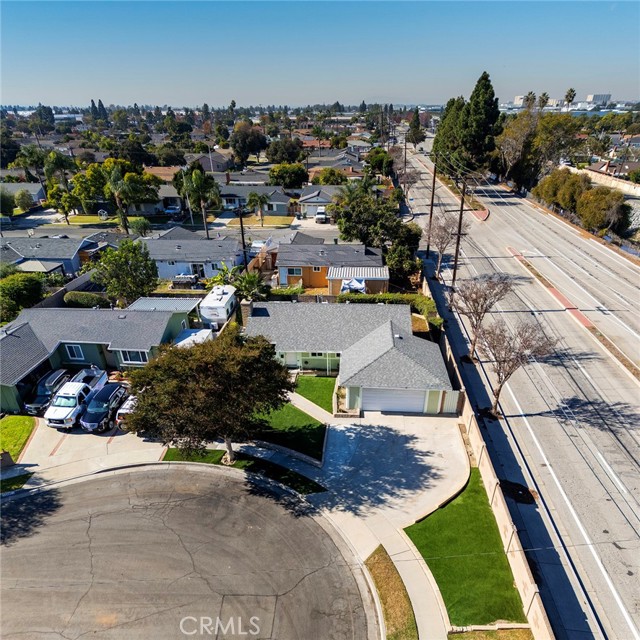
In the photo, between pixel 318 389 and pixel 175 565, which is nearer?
pixel 175 565

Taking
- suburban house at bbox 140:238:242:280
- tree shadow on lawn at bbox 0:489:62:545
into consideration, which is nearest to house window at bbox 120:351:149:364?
tree shadow on lawn at bbox 0:489:62:545

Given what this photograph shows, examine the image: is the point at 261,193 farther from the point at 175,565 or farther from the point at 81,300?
the point at 175,565

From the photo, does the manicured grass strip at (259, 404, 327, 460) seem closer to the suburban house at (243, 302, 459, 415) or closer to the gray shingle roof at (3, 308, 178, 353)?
the suburban house at (243, 302, 459, 415)

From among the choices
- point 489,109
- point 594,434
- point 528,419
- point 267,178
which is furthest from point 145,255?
point 489,109

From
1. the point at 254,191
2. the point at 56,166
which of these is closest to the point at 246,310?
the point at 254,191

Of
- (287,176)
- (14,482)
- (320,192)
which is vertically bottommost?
(14,482)

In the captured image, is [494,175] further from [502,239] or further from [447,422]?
[447,422]
